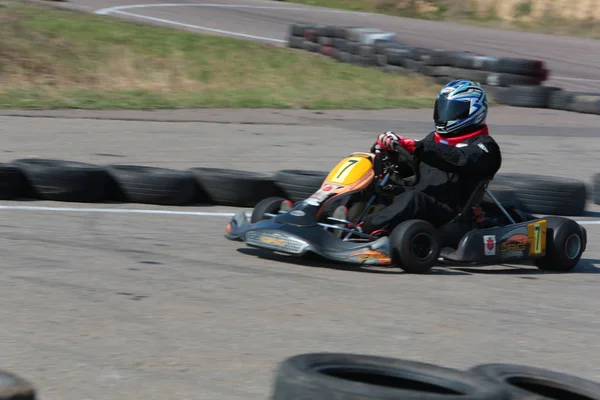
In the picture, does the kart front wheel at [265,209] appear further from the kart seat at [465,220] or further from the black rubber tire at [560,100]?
the black rubber tire at [560,100]

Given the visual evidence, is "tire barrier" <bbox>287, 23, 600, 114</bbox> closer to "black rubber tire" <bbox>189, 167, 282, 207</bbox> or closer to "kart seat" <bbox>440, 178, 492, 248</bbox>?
"black rubber tire" <bbox>189, 167, 282, 207</bbox>

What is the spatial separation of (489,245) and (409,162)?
0.76 metres

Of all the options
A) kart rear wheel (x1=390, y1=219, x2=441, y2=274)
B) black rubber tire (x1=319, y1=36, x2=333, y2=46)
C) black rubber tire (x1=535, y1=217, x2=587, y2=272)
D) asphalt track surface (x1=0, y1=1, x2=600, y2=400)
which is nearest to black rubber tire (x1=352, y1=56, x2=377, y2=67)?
black rubber tire (x1=319, y1=36, x2=333, y2=46)

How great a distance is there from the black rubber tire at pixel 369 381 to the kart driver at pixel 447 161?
2.85m

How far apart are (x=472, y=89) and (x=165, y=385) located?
361 cm

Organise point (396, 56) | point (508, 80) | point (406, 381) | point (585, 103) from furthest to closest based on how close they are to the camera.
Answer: point (396, 56), point (508, 80), point (585, 103), point (406, 381)

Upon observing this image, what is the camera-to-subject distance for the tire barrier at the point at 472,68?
659 inches

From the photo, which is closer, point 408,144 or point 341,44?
point 408,144

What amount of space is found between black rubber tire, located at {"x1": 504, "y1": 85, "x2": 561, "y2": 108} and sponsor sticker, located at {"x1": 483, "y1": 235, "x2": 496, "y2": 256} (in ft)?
35.5

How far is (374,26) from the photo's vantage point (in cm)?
2584

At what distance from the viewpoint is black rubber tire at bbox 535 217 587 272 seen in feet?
21.8

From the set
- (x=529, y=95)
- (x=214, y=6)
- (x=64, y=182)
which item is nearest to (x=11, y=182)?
(x=64, y=182)

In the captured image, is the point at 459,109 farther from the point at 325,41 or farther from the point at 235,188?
the point at 325,41

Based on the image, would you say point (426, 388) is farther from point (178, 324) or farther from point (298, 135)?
point (298, 135)
